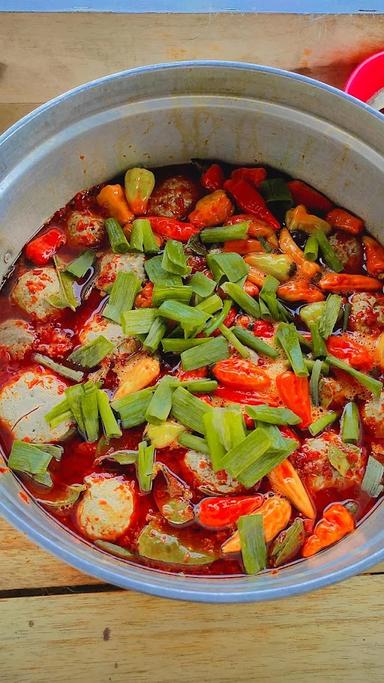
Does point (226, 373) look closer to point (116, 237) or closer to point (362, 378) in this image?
point (362, 378)

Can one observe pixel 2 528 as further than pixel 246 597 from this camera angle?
Yes

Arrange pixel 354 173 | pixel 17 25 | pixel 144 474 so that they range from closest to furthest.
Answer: pixel 144 474, pixel 354 173, pixel 17 25

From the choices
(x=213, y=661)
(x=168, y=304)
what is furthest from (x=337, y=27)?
(x=213, y=661)

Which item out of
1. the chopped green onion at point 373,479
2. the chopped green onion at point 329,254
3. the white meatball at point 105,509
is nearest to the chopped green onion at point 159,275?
the chopped green onion at point 329,254

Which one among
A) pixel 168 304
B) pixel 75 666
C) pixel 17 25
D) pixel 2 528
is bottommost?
pixel 75 666

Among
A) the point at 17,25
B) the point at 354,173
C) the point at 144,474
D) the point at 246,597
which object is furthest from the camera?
the point at 17,25

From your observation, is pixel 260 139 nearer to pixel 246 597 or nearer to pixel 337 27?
pixel 337 27

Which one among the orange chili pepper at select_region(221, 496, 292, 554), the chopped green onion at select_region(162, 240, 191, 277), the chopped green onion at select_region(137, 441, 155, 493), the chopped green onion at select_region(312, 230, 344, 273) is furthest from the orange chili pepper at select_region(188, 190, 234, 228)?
the orange chili pepper at select_region(221, 496, 292, 554)

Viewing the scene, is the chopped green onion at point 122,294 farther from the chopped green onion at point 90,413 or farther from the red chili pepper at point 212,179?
the red chili pepper at point 212,179
